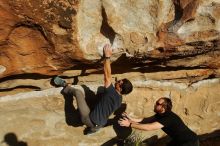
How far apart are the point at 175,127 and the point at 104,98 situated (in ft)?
3.38

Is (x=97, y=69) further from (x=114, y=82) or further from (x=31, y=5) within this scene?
(x=31, y=5)

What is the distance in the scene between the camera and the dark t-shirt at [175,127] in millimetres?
5430

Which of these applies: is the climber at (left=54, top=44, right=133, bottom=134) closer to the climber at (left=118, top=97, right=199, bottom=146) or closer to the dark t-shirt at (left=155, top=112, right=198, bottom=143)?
the climber at (left=118, top=97, right=199, bottom=146)

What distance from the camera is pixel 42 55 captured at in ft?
18.1

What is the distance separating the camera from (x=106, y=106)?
5820mm

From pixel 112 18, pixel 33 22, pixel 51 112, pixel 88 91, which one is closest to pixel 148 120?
pixel 88 91

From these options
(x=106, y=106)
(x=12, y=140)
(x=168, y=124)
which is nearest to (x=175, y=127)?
(x=168, y=124)

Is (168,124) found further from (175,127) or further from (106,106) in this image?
(106,106)

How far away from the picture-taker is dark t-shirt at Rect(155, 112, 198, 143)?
5430 mm

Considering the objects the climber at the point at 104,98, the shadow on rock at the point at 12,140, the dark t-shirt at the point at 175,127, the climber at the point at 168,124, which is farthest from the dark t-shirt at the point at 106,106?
the shadow on rock at the point at 12,140

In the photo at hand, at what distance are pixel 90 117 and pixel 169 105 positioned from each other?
3.85 ft

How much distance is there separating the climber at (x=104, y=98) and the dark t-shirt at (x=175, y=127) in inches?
24.1

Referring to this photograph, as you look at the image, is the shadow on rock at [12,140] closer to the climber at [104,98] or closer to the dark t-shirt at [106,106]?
the climber at [104,98]

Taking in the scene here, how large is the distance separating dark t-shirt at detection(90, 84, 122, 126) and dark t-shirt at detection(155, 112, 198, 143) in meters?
0.62
